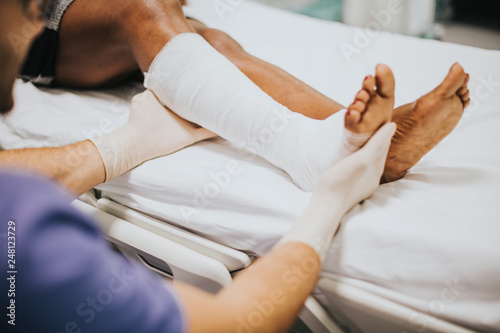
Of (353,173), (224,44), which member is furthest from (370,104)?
(224,44)

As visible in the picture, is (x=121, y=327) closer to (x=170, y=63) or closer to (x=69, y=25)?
(x=170, y=63)

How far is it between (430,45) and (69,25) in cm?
102

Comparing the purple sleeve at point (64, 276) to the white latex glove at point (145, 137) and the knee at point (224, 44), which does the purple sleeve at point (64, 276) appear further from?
the knee at point (224, 44)

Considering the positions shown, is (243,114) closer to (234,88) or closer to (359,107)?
(234,88)

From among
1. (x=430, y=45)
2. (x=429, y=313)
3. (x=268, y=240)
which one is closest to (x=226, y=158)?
(x=268, y=240)

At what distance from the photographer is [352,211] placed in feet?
2.19

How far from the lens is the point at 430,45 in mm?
1132

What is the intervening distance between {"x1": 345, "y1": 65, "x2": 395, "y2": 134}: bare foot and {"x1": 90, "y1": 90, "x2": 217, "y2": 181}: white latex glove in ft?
1.27

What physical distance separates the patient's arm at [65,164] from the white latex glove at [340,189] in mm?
436

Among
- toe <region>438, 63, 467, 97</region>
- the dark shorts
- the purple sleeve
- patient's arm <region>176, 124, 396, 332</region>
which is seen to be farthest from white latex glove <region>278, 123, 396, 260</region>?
the dark shorts

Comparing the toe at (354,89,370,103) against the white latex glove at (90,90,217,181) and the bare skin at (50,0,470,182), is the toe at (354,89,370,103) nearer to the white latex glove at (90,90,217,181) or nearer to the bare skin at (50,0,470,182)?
the bare skin at (50,0,470,182)

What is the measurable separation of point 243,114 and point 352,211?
277 mm

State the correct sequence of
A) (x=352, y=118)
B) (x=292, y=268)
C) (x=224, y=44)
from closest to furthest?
1. (x=292, y=268)
2. (x=352, y=118)
3. (x=224, y=44)

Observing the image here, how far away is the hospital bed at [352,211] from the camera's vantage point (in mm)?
560
